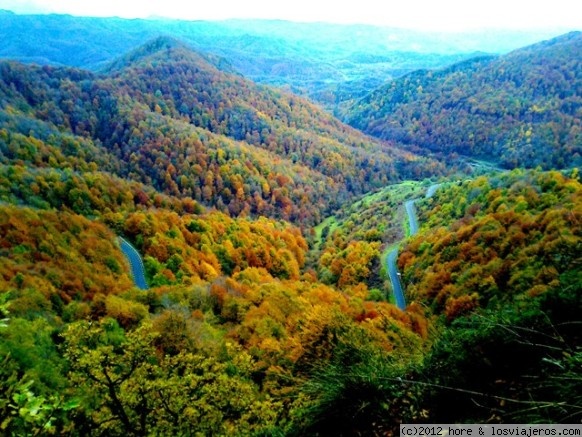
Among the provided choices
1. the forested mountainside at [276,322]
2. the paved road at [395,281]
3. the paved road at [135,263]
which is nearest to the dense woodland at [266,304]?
the forested mountainside at [276,322]

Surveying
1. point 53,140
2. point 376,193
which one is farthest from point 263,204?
point 53,140

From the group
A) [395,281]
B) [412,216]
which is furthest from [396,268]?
[412,216]

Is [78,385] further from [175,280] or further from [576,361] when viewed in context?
[175,280]

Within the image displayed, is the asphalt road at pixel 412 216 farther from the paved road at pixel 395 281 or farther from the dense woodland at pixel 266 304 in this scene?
the paved road at pixel 395 281

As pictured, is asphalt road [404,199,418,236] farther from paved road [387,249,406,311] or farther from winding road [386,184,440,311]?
paved road [387,249,406,311]

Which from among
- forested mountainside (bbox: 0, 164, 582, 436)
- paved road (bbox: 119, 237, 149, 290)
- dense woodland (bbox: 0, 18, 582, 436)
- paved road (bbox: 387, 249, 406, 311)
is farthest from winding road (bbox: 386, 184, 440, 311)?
paved road (bbox: 119, 237, 149, 290)

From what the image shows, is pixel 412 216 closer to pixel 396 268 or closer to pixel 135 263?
pixel 396 268
